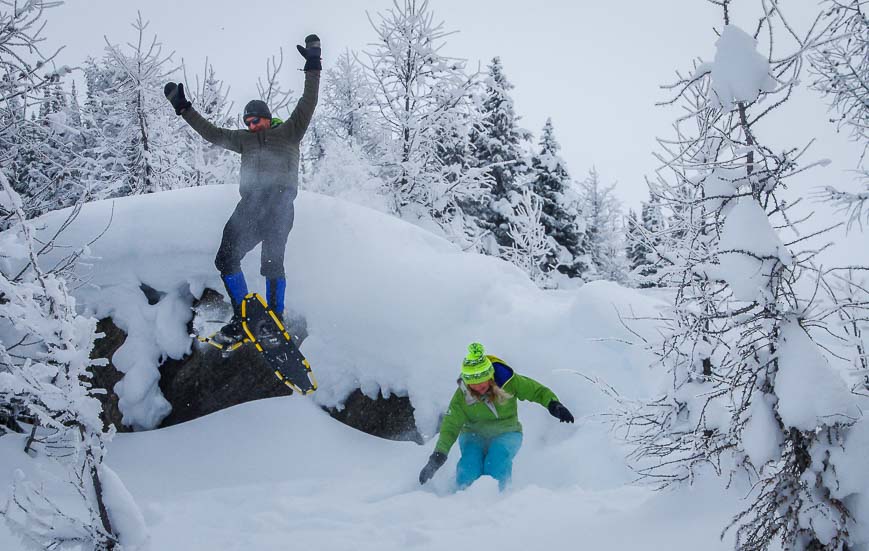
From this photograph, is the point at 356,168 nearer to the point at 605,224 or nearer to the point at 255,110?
the point at 255,110

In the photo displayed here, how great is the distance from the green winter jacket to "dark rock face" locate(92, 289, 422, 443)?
0.80 m

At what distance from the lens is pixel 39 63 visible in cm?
466

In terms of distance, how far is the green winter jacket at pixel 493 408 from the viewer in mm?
5139

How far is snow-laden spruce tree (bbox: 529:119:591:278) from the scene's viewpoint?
22.5m

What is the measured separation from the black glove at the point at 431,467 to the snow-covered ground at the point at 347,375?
0.43 feet

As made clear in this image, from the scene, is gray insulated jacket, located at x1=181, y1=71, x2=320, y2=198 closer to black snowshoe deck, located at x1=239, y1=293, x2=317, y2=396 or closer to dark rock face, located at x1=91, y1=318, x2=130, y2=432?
black snowshoe deck, located at x1=239, y1=293, x2=317, y2=396

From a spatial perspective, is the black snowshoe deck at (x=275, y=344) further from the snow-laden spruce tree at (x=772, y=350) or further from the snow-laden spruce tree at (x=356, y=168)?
the snow-laden spruce tree at (x=356, y=168)

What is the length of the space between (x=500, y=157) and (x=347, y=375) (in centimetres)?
1717

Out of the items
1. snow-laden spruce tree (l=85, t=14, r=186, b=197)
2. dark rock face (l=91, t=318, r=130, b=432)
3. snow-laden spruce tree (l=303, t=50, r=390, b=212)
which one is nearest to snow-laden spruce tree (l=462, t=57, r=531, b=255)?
snow-laden spruce tree (l=303, t=50, r=390, b=212)

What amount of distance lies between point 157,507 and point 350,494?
153 centimetres

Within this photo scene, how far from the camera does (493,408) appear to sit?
5.16m

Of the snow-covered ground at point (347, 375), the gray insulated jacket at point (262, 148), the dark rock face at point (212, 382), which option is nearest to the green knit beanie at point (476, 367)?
the snow-covered ground at point (347, 375)

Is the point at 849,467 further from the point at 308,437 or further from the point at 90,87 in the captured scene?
the point at 90,87

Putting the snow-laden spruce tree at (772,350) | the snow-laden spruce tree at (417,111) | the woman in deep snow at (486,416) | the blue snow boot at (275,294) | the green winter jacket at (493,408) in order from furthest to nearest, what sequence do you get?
the snow-laden spruce tree at (417,111) → the blue snow boot at (275,294) → the green winter jacket at (493,408) → the woman in deep snow at (486,416) → the snow-laden spruce tree at (772,350)
